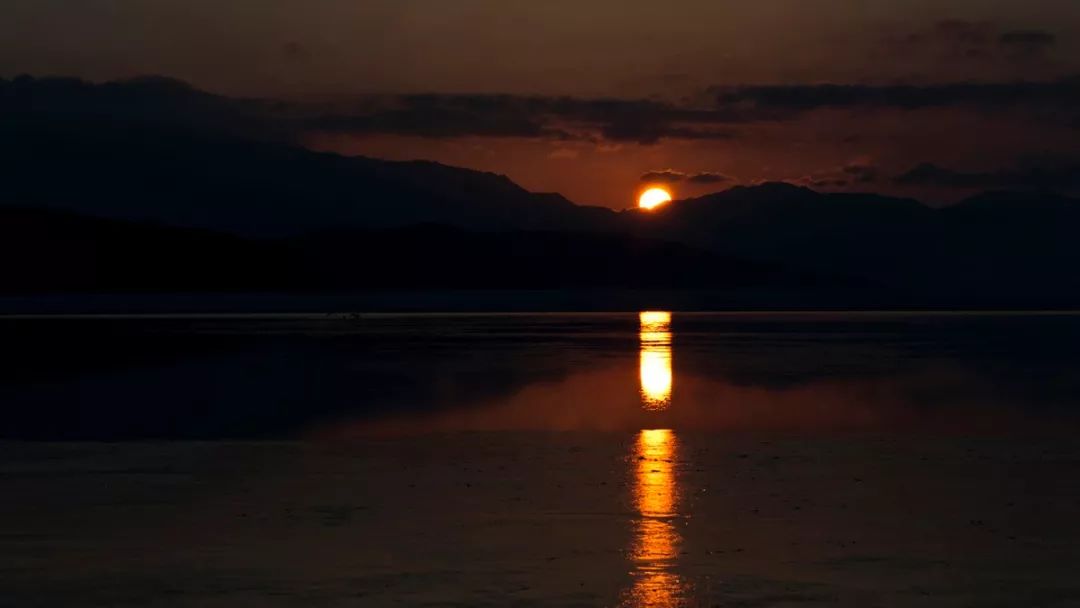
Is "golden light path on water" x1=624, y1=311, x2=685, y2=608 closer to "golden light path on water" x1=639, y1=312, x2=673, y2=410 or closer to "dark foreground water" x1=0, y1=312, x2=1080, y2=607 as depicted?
"dark foreground water" x1=0, y1=312, x2=1080, y2=607

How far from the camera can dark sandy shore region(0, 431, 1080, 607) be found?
41.1 ft

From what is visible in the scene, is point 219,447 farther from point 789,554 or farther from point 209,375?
point 209,375

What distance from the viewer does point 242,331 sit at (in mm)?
69188

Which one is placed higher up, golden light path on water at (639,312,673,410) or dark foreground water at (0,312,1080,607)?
golden light path on water at (639,312,673,410)

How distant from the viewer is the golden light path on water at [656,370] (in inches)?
1209

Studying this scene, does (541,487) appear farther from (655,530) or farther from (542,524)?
(655,530)

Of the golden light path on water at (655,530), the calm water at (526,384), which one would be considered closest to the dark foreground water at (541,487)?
the golden light path on water at (655,530)

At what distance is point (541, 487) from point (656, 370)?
21.9 metres

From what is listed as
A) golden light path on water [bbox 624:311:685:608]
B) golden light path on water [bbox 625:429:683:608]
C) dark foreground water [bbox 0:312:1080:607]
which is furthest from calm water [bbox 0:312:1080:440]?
golden light path on water [bbox 625:429:683:608]

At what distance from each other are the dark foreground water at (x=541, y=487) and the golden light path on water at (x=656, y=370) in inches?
8.0

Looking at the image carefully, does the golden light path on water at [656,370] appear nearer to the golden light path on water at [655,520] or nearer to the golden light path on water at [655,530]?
the golden light path on water at [655,520]

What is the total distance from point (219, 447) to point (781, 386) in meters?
15.4

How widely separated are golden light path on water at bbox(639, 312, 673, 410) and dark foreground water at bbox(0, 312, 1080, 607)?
0.67 feet

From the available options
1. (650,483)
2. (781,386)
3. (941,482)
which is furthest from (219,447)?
(781,386)
